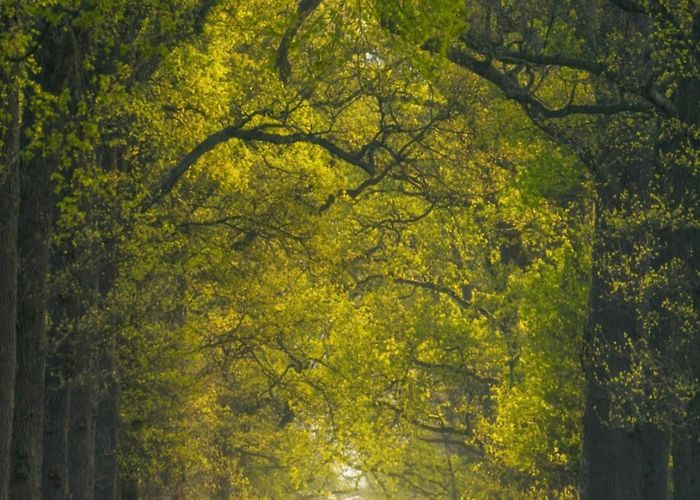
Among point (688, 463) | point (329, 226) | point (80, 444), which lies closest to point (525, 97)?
point (688, 463)

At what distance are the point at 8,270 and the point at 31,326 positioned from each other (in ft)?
6.19

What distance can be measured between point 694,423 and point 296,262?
35.8ft

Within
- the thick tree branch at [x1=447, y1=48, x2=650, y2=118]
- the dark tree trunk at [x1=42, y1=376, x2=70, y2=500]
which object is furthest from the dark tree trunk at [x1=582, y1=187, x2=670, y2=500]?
the dark tree trunk at [x1=42, y1=376, x2=70, y2=500]

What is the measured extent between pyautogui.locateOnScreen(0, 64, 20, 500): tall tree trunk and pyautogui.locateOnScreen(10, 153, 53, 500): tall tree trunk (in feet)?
4.79

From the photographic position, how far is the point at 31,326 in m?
16.8

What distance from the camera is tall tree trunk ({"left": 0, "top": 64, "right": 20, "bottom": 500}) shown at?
48.0 feet

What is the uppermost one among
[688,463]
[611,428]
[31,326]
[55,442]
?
[611,428]

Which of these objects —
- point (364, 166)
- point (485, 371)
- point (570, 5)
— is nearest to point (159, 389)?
point (364, 166)

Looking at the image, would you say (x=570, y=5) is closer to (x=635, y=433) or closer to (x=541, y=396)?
(x=635, y=433)

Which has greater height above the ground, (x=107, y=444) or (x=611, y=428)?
(x=611, y=428)

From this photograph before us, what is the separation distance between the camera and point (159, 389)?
27.7 meters

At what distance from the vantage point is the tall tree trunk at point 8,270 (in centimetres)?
1463

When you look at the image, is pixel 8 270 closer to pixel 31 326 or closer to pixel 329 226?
pixel 31 326

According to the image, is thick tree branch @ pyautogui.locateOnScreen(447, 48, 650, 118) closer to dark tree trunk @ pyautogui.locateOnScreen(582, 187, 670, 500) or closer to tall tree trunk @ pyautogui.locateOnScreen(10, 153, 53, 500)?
dark tree trunk @ pyautogui.locateOnScreen(582, 187, 670, 500)
